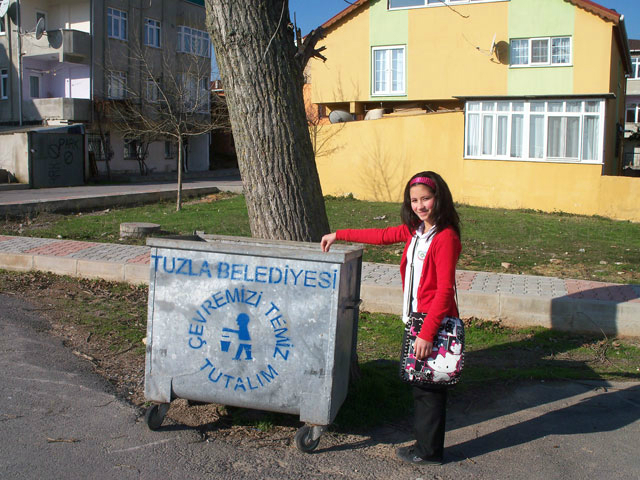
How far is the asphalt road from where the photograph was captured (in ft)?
11.9

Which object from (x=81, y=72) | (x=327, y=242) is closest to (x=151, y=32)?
(x=81, y=72)

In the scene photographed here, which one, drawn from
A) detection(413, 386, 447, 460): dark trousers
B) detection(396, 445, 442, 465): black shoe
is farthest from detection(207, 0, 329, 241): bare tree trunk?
detection(396, 445, 442, 465): black shoe

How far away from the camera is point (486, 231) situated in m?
12.5

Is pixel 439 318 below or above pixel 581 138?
below

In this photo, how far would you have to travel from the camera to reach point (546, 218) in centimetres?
1599

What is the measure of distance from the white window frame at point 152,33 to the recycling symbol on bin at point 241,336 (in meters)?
34.2

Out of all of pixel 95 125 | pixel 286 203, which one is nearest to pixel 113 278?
pixel 286 203

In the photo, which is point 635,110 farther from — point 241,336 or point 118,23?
point 241,336

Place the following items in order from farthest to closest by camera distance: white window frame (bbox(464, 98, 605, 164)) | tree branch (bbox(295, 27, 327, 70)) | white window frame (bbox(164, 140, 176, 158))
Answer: white window frame (bbox(164, 140, 176, 158)) → white window frame (bbox(464, 98, 605, 164)) → tree branch (bbox(295, 27, 327, 70))

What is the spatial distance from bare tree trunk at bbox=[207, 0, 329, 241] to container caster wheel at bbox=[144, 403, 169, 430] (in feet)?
4.60

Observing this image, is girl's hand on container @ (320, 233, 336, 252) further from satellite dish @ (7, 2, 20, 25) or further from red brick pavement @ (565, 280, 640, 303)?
satellite dish @ (7, 2, 20, 25)

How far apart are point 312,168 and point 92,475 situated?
2521 mm

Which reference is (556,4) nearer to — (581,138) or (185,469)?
(581,138)

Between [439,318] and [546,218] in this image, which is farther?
[546,218]
